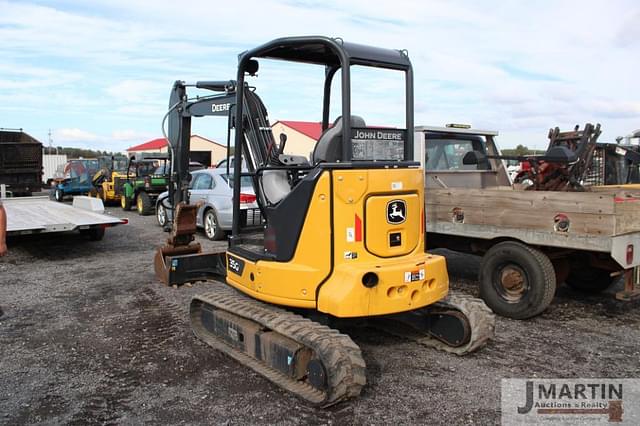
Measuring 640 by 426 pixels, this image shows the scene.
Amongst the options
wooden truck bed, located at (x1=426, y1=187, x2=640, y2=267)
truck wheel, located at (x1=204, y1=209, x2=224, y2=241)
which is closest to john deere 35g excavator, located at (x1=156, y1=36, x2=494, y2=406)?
wooden truck bed, located at (x1=426, y1=187, x2=640, y2=267)

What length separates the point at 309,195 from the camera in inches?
179

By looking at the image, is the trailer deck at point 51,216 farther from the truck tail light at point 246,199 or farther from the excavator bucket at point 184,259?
the truck tail light at point 246,199

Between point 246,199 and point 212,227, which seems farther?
point 212,227

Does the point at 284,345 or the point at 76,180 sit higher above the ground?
the point at 76,180

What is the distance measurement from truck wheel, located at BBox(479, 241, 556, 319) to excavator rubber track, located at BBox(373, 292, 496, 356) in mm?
1217

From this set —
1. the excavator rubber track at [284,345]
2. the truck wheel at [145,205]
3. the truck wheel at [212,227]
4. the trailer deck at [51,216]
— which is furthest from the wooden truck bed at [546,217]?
the truck wheel at [145,205]

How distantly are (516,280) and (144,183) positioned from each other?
14768mm

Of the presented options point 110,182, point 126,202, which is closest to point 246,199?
point 126,202

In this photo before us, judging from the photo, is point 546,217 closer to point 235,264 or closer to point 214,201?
point 235,264

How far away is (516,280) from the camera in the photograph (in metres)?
6.41

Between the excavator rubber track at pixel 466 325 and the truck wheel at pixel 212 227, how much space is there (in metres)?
7.12

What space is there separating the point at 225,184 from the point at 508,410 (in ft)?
29.5

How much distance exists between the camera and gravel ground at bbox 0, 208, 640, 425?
4152mm

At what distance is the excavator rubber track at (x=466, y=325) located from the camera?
501 cm
